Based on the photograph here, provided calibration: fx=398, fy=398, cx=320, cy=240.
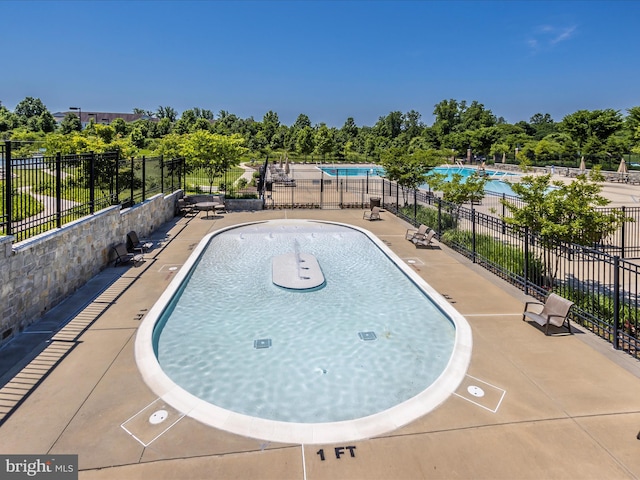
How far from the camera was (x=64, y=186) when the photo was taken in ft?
39.7

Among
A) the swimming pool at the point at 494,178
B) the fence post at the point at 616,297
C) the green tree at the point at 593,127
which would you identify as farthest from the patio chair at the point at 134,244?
the green tree at the point at 593,127

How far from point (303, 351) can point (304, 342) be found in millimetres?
351

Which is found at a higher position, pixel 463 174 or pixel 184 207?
pixel 463 174

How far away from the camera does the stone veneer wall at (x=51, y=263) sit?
6.89 m

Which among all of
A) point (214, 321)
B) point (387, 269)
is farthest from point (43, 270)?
point (387, 269)

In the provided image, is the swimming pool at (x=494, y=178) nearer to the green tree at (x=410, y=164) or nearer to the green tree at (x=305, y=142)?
the green tree at (x=410, y=164)

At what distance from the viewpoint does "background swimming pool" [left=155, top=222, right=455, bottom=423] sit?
5664 millimetres

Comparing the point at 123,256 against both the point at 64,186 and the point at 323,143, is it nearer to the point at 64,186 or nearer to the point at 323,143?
the point at 64,186

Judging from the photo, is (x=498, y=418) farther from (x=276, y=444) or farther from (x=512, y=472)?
(x=276, y=444)

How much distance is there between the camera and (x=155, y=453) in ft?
14.1

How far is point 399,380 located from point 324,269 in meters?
5.96

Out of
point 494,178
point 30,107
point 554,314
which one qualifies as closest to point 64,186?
point 554,314

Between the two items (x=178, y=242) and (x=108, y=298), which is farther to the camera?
(x=178, y=242)

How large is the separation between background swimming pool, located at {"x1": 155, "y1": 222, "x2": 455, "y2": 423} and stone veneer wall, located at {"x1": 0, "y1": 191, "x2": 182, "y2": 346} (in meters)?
2.41
